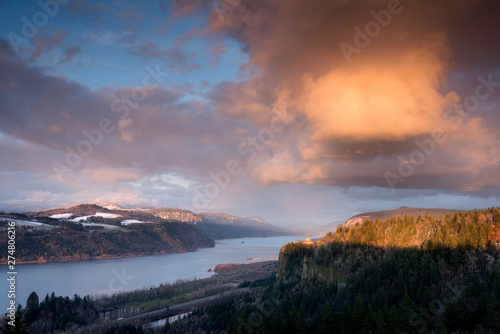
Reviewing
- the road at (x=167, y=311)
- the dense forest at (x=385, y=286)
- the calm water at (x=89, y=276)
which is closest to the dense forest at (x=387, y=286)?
the dense forest at (x=385, y=286)

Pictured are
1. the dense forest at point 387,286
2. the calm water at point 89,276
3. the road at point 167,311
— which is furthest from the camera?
the calm water at point 89,276

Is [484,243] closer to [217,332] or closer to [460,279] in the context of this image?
[460,279]

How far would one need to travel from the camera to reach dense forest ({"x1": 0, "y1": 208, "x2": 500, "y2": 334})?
129ft

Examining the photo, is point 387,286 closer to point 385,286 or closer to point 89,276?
point 385,286

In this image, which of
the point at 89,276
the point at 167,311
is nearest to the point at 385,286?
the point at 167,311

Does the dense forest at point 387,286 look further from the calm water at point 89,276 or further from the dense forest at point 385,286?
the calm water at point 89,276

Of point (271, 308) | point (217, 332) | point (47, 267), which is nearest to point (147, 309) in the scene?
point (217, 332)

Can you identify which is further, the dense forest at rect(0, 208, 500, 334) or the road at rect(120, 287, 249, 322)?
the road at rect(120, 287, 249, 322)

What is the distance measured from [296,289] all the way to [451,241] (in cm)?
3290

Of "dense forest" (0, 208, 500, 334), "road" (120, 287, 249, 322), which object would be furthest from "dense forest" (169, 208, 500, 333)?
"road" (120, 287, 249, 322)

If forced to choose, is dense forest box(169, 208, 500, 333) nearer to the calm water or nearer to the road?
the road

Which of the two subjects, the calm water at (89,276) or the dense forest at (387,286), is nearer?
the dense forest at (387,286)

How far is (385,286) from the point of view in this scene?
5456 centimetres

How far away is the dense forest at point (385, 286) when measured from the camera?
3931 cm
